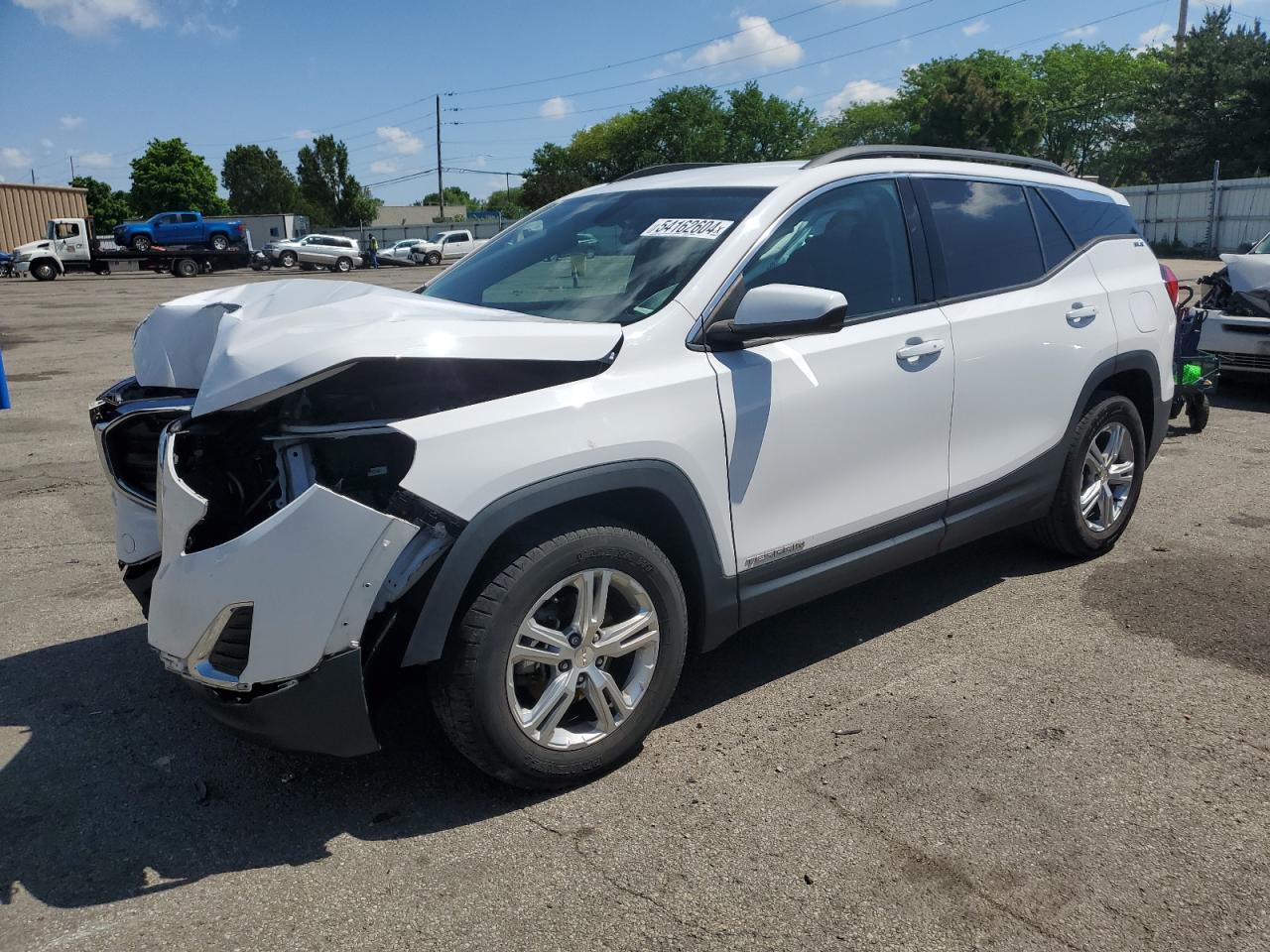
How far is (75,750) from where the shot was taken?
3.34m

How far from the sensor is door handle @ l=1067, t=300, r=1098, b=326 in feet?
14.6

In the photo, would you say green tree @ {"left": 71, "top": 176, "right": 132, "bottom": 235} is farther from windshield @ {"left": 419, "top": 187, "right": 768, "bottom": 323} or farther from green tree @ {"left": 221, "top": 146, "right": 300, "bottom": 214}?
windshield @ {"left": 419, "top": 187, "right": 768, "bottom": 323}

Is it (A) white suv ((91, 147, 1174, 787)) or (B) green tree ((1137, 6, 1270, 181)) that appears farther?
(B) green tree ((1137, 6, 1270, 181))

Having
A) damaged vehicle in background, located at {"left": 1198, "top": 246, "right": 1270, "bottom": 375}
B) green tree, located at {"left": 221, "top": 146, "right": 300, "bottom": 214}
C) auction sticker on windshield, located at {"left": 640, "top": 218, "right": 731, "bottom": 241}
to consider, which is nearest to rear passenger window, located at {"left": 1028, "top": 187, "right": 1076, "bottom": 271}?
auction sticker on windshield, located at {"left": 640, "top": 218, "right": 731, "bottom": 241}

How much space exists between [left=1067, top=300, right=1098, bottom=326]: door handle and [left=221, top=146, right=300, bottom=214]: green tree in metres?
93.0

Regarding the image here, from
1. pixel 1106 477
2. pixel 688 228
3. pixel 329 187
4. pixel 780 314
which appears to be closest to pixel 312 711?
pixel 780 314

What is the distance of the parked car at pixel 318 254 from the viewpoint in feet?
166

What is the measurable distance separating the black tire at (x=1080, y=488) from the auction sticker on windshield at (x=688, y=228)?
2103mm

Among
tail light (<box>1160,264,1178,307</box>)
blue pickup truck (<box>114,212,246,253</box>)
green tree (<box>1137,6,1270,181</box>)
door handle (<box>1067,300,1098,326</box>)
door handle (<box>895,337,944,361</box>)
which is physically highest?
green tree (<box>1137,6,1270,181</box>)

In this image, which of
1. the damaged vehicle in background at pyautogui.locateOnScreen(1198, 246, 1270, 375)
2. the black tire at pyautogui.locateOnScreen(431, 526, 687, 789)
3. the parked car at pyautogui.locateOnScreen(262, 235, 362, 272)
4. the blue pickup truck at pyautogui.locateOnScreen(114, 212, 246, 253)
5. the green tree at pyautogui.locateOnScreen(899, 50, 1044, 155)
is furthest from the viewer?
the green tree at pyautogui.locateOnScreen(899, 50, 1044, 155)

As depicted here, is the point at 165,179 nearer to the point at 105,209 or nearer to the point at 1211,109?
the point at 105,209

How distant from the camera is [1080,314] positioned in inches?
177

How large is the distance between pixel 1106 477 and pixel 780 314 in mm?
2574

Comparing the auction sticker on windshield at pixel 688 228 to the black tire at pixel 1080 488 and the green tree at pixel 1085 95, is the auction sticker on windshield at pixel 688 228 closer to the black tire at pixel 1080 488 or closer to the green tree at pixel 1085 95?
the black tire at pixel 1080 488
